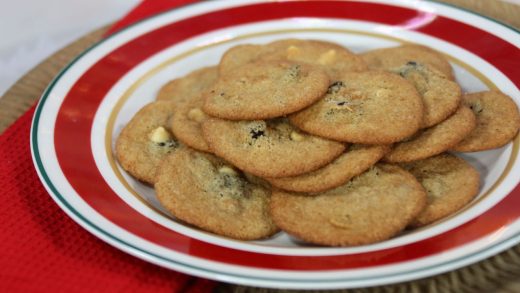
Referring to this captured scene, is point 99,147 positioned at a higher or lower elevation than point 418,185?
lower

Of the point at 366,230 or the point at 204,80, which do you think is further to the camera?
the point at 204,80

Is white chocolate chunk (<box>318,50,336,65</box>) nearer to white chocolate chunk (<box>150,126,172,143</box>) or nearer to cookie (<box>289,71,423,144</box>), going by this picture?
cookie (<box>289,71,423,144</box>)

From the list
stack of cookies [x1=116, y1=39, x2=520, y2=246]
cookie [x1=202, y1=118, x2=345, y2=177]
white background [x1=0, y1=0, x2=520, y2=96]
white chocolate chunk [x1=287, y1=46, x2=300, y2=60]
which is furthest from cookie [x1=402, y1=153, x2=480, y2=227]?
white background [x1=0, y1=0, x2=520, y2=96]

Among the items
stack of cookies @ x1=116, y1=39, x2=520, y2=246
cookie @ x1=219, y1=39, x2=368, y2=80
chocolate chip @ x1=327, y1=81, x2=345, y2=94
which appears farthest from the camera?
cookie @ x1=219, y1=39, x2=368, y2=80

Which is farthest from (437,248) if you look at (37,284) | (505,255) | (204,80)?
(204,80)

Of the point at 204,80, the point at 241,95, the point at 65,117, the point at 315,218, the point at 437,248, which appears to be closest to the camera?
the point at 437,248

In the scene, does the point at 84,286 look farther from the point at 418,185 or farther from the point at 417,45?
the point at 417,45
